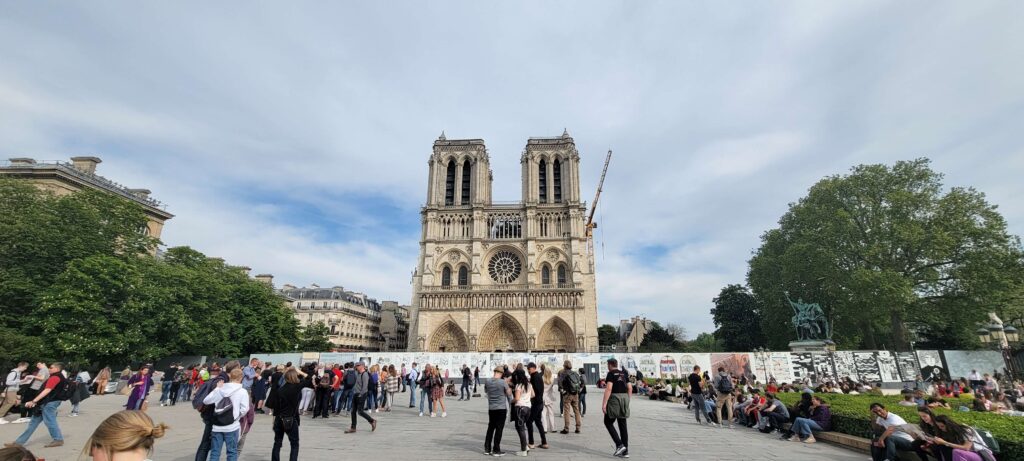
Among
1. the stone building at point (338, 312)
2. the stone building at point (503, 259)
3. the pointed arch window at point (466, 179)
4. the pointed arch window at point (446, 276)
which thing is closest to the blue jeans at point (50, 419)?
the stone building at point (503, 259)

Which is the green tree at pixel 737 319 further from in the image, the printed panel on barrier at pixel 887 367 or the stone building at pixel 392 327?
the stone building at pixel 392 327

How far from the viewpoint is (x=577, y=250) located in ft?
135

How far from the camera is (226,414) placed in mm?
5102

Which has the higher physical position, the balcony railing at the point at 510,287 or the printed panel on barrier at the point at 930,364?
the balcony railing at the point at 510,287

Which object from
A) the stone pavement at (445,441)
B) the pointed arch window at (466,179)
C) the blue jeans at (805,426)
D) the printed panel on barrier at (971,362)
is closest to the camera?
the stone pavement at (445,441)

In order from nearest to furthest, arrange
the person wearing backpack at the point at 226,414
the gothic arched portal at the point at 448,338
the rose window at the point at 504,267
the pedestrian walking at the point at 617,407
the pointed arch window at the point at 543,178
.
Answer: the person wearing backpack at the point at 226,414, the pedestrian walking at the point at 617,407, the gothic arched portal at the point at 448,338, the rose window at the point at 504,267, the pointed arch window at the point at 543,178

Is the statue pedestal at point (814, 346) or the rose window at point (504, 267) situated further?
the rose window at point (504, 267)

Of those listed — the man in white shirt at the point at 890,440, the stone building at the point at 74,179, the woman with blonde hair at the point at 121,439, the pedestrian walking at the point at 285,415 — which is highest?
the stone building at the point at 74,179

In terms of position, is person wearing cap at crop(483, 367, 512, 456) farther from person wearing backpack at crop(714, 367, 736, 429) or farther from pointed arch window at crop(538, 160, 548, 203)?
pointed arch window at crop(538, 160, 548, 203)

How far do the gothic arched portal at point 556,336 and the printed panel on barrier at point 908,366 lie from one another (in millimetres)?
21532

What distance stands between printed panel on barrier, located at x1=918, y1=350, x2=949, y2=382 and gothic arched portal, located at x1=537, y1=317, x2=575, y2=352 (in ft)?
73.1

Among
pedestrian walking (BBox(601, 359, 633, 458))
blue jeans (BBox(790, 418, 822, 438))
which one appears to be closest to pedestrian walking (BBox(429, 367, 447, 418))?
pedestrian walking (BBox(601, 359, 633, 458))

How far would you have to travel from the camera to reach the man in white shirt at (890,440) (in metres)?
6.27

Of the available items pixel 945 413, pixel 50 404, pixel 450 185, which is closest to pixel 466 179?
pixel 450 185
